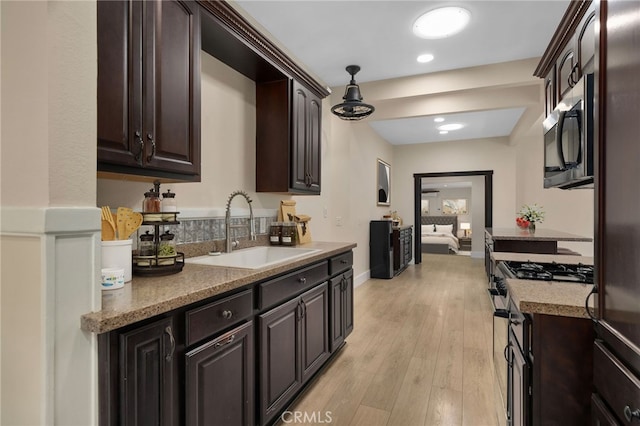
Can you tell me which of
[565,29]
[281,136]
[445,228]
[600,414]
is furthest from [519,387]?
[445,228]

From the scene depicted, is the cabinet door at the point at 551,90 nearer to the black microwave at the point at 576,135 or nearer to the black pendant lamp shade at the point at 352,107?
the black microwave at the point at 576,135

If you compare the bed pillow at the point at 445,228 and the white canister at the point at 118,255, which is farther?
the bed pillow at the point at 445,228

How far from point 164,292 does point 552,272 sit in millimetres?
1752

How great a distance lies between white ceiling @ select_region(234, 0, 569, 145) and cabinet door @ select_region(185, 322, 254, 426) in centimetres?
228

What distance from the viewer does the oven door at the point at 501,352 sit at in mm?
1691

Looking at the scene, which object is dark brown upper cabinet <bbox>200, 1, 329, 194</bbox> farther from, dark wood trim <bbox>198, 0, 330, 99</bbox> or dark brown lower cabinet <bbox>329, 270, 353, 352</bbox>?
dark brown lower cabinet <bbox>329, 270, 353, 352</bbox>

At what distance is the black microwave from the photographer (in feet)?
4.51

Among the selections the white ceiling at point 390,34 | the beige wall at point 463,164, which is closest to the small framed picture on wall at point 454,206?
the beige wall at point 463,164

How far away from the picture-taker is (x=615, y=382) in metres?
0.82

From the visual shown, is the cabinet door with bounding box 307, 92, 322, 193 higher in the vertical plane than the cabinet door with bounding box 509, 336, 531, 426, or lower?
higher

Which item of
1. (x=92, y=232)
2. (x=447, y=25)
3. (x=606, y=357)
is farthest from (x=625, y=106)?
(x=447, y=25)

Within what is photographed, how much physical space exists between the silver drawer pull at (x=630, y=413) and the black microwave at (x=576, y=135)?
3.19 ft

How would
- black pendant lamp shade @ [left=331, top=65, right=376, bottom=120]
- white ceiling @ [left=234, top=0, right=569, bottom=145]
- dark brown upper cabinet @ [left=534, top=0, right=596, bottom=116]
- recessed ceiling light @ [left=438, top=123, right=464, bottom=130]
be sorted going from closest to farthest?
dark brown upper cabinet @ [left=534, top=0, right=596, bottom=116]
white ceiling @ [left=234, top=0, right=569, bottom=145]
black pendant lamp shade @ [left=331, top=65, right=376, bottom=120]
recessed ceiling light @ [left=438, top=123, right=464, bottom=130]

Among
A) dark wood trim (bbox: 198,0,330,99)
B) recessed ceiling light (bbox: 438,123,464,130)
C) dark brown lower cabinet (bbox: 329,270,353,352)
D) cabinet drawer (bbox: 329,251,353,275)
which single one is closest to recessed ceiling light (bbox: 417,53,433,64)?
dark wood trim (bbox: 198,0,330,99)
